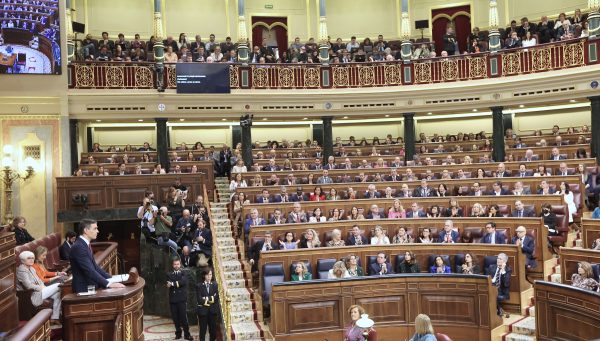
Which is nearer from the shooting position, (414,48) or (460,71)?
(460,71)

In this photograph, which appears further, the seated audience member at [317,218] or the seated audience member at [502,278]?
the seated audience member at [317,218]

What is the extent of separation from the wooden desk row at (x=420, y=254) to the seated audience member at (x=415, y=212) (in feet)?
5.54

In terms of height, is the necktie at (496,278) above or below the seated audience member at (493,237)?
below

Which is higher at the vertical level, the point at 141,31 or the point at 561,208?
the point at 141,31

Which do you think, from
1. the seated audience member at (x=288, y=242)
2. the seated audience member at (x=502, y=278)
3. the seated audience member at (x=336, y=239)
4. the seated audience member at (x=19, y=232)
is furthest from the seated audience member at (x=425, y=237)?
the seated audience member at (x=19, y=232)

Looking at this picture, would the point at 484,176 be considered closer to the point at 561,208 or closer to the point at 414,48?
the point at 561,208

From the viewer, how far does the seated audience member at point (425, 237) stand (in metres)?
9.55

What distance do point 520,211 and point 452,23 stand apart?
39.1ft

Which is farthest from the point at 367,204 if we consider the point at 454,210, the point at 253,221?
the point at 253,221

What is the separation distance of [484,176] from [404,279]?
225 inches

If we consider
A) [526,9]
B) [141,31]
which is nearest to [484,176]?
[526,9]

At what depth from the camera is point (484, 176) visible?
13.2 meters

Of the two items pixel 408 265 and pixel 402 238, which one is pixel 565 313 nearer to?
pixel 408 265

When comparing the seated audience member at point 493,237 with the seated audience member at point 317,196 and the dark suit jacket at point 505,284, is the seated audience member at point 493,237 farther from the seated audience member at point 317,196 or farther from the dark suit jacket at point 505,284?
the seated audience member at point 317,196
